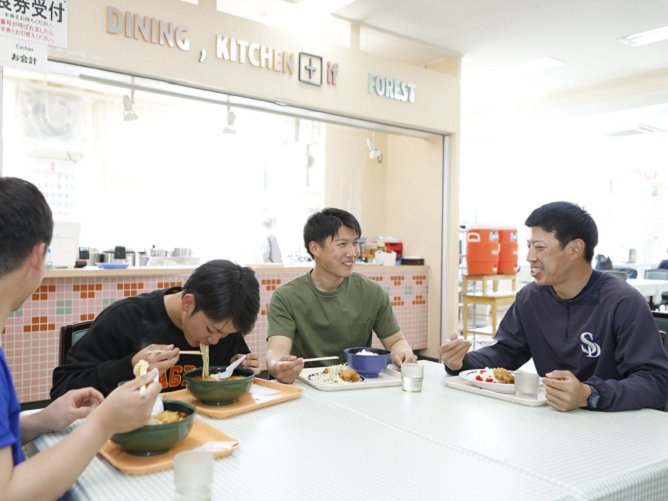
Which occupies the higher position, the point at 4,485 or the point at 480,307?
the point at 4,485

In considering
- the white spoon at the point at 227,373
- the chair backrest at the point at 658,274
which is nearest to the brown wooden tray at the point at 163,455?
the white spoon at the point at 227,373

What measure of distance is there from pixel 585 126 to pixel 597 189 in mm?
5337

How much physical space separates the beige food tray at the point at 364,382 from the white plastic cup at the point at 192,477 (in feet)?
2.85

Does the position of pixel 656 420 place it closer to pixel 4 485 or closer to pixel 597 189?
pixel 4 485

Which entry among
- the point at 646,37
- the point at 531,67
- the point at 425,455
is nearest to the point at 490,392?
the point at 425,455

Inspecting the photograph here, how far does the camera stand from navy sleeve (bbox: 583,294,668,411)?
1.54 meters

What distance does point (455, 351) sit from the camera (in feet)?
6.16

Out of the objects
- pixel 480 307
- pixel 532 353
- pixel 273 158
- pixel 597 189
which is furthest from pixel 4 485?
pixel 597 189

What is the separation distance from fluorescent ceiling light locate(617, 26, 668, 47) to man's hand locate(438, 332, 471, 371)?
14.6ft

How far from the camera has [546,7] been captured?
4324 millimetres

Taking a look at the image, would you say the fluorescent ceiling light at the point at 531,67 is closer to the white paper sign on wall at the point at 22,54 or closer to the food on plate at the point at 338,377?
the white paper sign on wall at the point at 22,54

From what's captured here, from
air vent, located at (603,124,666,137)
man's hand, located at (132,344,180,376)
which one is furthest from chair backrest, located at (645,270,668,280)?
man's hand, located at (132,344,180,376)

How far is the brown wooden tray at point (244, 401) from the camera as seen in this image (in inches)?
56.0

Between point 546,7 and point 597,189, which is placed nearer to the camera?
point 546,7
